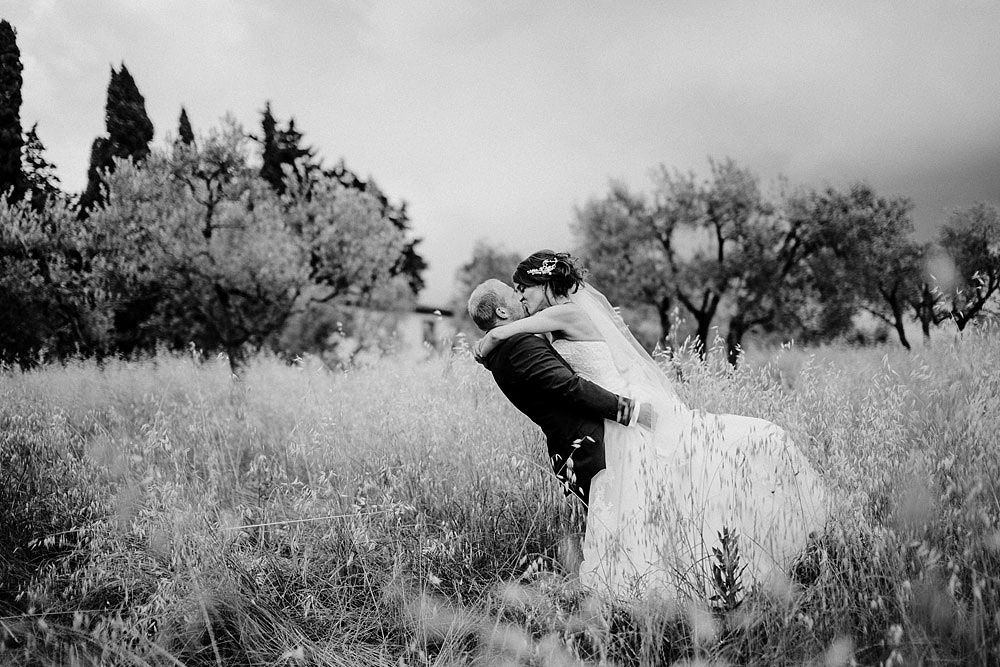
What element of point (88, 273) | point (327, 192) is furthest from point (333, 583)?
point (327, 192)

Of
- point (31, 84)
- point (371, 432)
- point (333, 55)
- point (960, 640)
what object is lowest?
point (960, 640)

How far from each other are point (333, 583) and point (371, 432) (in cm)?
153

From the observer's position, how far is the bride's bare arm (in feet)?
9.88

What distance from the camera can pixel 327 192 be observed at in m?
18.1

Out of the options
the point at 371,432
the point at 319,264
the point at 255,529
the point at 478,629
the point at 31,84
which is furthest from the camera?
the point at 319,264

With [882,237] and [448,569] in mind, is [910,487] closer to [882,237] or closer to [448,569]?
[448,569]

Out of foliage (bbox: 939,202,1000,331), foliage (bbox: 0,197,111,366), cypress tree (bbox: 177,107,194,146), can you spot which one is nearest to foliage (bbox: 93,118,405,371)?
cypress tree (bbox: 177,107,194,146)

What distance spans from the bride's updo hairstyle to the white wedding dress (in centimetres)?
41

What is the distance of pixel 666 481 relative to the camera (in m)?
2.69

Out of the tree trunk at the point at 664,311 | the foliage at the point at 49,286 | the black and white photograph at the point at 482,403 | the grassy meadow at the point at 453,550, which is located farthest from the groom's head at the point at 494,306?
the tree trunk at the point at 664,311

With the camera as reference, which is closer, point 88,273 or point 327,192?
point 88,273

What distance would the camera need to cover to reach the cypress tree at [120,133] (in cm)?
1505

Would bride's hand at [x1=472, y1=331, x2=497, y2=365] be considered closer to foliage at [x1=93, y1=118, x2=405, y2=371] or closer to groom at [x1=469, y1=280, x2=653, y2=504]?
groom at [x1=469, y1=280, x2=653, y2=504]

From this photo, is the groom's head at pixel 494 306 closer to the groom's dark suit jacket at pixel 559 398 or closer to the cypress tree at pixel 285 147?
the groom's dark suit jacket at pixel 559 398
